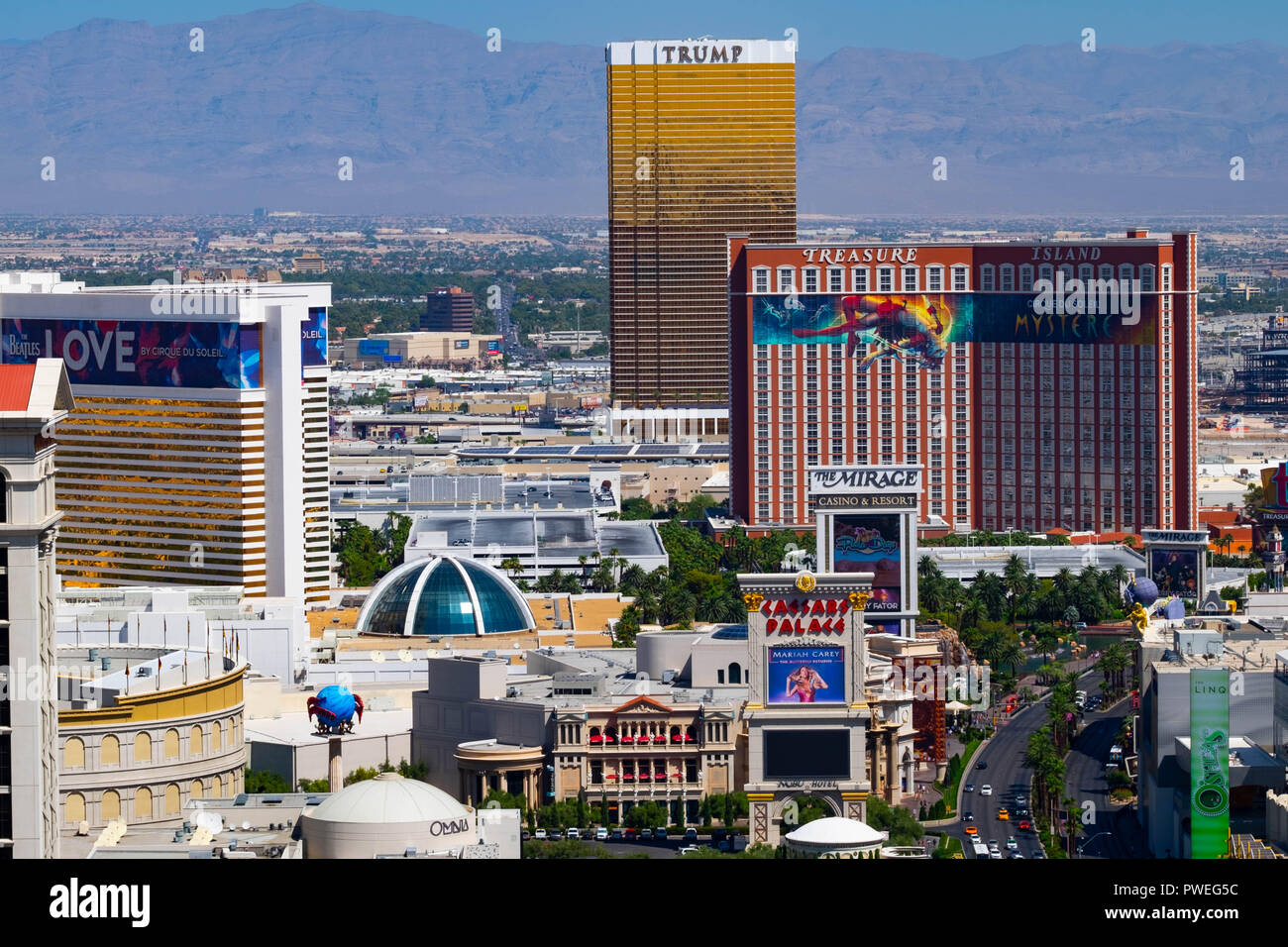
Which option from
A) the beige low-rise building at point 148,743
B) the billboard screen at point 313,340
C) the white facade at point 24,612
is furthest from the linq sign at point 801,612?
the billboard screen at point 313,340

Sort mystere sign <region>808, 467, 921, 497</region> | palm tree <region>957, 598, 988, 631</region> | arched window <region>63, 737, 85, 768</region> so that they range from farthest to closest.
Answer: palm tree <region>957, 598, 988, 631</region>, mystere sign <region>808, 467, 921, 497</region>, arched window <region>63, 737, 85, 768</region>

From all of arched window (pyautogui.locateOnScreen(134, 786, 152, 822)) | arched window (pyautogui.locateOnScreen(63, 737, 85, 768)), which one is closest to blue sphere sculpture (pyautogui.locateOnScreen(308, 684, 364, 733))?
arched window (pyautogui.locateOnScreen(134, 786, 152, 822))

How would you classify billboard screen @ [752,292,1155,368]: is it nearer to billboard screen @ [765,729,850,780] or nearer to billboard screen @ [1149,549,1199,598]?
billboard screen @ [1149,549,1199,598]

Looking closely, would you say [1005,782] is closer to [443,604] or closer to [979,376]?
[443,604]

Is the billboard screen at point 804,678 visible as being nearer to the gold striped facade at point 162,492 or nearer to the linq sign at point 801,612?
the linq sign at point 801,612
